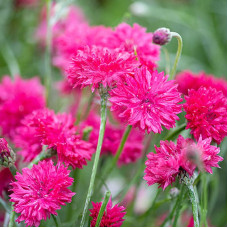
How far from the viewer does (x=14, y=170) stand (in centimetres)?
44

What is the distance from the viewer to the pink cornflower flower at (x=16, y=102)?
58 cm

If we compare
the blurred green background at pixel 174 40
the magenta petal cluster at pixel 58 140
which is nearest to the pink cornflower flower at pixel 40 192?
the magenta petal cluster at pixel 58 140

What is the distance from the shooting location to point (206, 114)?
0.43 m

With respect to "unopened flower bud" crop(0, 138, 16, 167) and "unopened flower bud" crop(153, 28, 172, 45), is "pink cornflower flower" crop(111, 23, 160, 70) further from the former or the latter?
"unopened flower bud" crop(0, 138, 16, 167)

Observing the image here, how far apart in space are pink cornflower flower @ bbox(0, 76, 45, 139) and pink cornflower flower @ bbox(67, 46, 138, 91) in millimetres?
196

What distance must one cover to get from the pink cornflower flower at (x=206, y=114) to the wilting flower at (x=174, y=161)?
2 centimetres

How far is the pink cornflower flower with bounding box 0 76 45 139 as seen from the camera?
0.58 meters

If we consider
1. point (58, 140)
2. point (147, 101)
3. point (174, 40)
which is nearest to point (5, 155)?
point (58, 140)

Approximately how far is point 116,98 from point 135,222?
0.87ft

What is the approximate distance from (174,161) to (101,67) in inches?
5.0

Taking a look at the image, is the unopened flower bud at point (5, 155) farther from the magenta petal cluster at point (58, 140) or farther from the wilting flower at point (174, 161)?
the wilting flower at point (174, 161)

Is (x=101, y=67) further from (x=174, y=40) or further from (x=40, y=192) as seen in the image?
(x=174, y=40)

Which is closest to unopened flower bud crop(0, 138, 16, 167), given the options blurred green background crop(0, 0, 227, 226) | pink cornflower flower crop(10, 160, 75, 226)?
pink cornflower flower crop(10, 160, 75, 226)

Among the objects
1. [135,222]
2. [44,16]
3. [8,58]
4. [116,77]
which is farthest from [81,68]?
[44,16]
